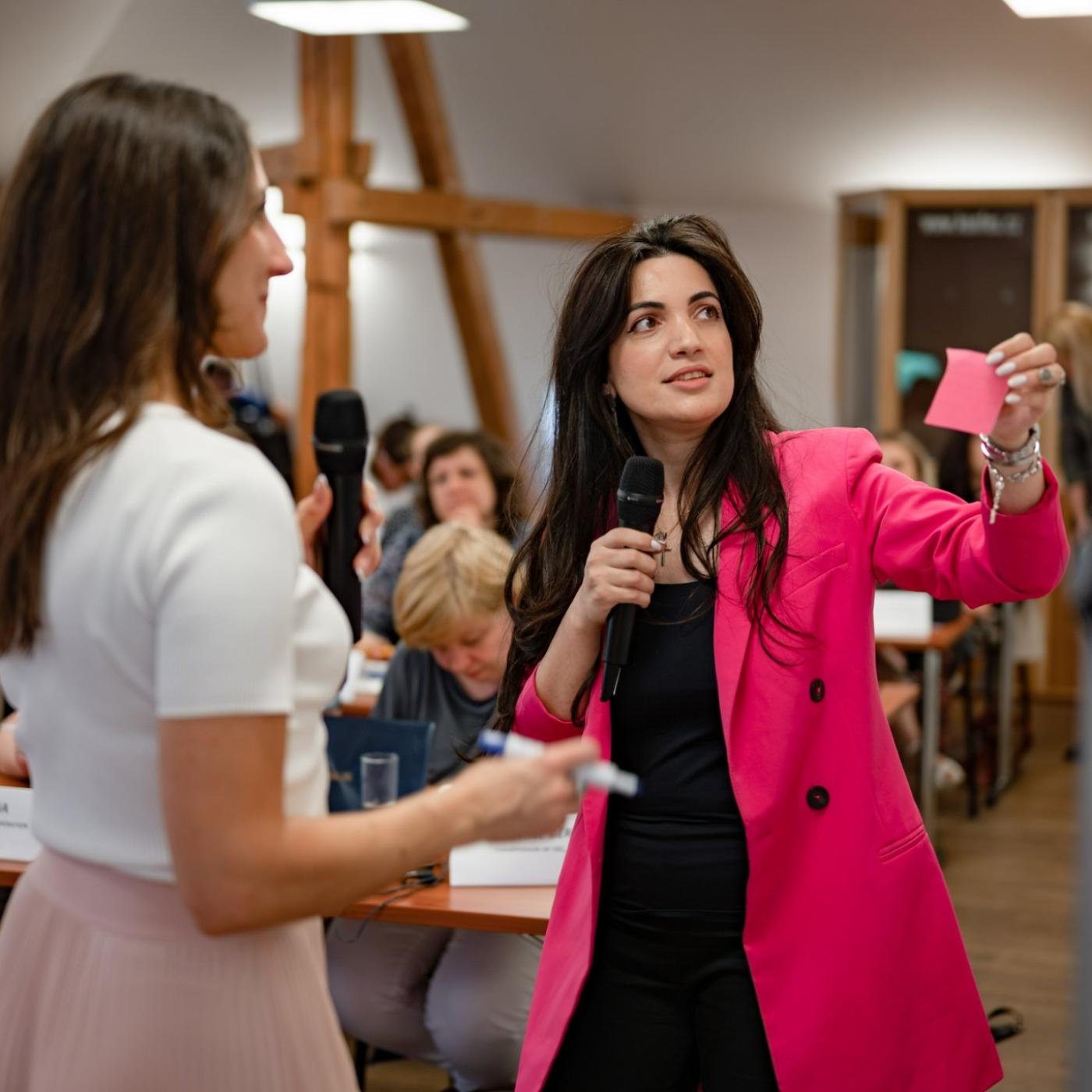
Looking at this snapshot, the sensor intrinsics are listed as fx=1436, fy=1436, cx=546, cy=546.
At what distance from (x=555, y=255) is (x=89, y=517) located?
8.83 m

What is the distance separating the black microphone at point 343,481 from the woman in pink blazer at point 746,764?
59cm

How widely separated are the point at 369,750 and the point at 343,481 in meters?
0.59

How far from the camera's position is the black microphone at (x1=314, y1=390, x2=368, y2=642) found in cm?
241

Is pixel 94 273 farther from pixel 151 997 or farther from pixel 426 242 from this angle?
pixel 426 242

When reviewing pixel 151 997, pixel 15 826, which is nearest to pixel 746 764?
pixel 151 997

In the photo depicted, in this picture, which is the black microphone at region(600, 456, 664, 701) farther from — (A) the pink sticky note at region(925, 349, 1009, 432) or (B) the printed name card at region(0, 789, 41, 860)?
(B) the printed name card at region(0, 789, 41, 860)

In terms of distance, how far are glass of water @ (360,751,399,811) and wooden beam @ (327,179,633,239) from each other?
4.40 m

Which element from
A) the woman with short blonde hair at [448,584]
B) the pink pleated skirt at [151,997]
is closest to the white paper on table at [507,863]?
the woman with short blonde hair at [448,584]

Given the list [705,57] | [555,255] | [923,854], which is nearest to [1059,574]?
[923,854]

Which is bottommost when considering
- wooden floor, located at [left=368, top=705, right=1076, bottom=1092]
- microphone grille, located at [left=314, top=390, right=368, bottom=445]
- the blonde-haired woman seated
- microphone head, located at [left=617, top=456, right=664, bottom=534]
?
wooden floor, located at [left=368, top=705, right=1076, bottom=1092]

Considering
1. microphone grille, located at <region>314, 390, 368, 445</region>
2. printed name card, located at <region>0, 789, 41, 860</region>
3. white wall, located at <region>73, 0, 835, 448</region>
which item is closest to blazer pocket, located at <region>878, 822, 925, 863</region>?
microphone grille, located at <region>314, 390, 368, 445</region>

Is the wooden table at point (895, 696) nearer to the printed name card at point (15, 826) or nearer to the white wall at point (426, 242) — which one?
the printed name card at point (15, 826)

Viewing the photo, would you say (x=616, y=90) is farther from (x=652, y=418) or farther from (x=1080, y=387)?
(x=652, y=418)

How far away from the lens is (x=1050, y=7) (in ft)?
16.7
